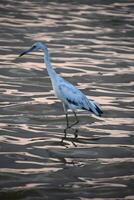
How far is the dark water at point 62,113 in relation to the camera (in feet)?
35.9

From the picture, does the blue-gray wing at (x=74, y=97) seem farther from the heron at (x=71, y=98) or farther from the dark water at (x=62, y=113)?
the dark water at (x=62, y=113)

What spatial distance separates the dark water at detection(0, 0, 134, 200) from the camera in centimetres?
1093

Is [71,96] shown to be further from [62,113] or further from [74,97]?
[62,113]

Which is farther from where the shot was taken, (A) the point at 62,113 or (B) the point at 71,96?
(A) the point at 62,113

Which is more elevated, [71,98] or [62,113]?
[71,98]

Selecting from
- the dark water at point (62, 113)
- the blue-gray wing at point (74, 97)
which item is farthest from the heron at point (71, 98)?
the dark water at point (62, 113)

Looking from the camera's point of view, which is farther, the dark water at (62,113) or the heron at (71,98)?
the heron at (71,98)

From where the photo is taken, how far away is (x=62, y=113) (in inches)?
618

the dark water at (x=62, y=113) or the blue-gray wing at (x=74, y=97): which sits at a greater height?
the blue-gray wing at (x=74, y=97)

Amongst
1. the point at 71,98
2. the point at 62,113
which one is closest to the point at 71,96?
the point at 71,98

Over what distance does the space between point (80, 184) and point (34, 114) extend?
4634mm

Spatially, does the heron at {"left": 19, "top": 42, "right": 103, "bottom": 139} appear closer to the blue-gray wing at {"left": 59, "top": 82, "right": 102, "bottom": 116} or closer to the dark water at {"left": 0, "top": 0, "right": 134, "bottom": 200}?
the blue-gray wing at {"left": 59, "top": 82, "right": 102, "bottom": 116}

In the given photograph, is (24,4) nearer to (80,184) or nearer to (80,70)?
(80,70)

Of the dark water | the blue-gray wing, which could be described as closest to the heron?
the blue-gray wing
